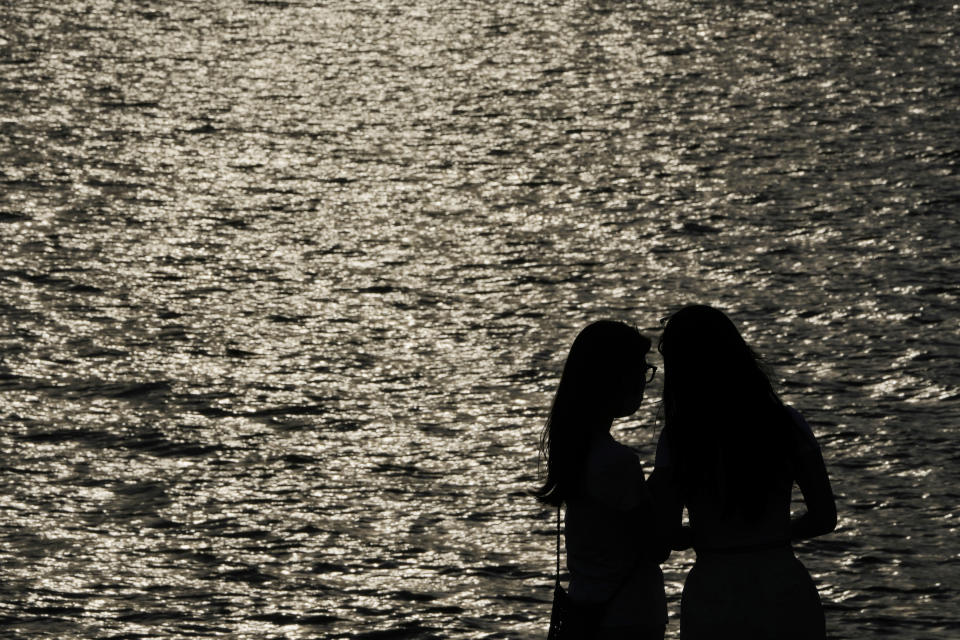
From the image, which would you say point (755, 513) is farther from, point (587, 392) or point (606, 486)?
point (587, 392)

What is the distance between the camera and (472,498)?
33.3ft

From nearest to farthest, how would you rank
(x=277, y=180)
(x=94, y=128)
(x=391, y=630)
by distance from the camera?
(x=391, y=630)
(x=277, y=180)
(x=94, y=128)

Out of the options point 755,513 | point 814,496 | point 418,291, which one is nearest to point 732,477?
point 755,513

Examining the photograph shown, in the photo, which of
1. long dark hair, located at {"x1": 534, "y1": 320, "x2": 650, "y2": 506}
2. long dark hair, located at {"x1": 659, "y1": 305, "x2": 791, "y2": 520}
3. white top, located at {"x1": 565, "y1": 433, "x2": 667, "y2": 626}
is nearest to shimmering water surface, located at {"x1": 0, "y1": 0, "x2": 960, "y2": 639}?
white top, located at {"x1": 565, "y1": 433, "x2": 667, "y2": 626}

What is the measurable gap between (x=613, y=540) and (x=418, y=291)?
381 inches

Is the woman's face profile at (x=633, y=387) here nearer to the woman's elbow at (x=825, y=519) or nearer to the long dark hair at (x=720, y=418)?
the long dark hair at (x=720, y=418)

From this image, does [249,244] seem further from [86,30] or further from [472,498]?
[86,30]

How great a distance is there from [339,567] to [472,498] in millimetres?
1257

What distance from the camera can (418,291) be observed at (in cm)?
1445

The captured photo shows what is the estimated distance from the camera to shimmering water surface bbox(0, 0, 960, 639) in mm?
9125

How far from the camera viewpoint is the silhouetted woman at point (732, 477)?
4.66 m

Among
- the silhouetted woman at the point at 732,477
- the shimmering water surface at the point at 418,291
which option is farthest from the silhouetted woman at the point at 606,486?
the shimmering water surface at the point at 418,291

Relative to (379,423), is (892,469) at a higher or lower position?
lower

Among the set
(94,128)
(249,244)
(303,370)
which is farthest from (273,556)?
(94,128)
